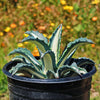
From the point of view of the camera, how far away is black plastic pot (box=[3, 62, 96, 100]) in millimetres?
1618

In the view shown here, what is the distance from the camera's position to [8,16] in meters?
4.97

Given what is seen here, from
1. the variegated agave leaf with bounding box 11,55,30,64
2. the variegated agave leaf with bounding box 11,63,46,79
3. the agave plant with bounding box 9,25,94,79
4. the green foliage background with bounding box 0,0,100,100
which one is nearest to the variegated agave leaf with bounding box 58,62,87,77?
the agave plant with bounding box 9,25,94,79

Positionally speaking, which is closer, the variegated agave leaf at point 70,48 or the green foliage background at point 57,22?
the variegated agave leaf at point 70,48

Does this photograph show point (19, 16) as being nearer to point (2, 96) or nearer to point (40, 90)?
point (2, 96)

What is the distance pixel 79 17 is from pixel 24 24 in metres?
1.12

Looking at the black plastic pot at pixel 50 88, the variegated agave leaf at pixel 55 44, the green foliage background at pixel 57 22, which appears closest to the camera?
the black plastic pot at pixel 50 88

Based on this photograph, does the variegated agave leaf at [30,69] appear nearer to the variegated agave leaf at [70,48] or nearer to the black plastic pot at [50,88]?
the black plastic pot at [50,88]

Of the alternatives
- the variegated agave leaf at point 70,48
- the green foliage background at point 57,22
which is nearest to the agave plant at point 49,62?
the variegated agave leaf at point 70,48

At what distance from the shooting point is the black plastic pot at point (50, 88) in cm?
162

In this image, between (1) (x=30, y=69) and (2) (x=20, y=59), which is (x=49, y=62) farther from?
(2) (x=20, y=59)

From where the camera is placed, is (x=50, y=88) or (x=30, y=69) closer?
(x=50, y=88)

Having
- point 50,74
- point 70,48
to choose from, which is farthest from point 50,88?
point 70,48

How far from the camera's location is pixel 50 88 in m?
1.63

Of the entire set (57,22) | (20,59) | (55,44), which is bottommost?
(57,22)
